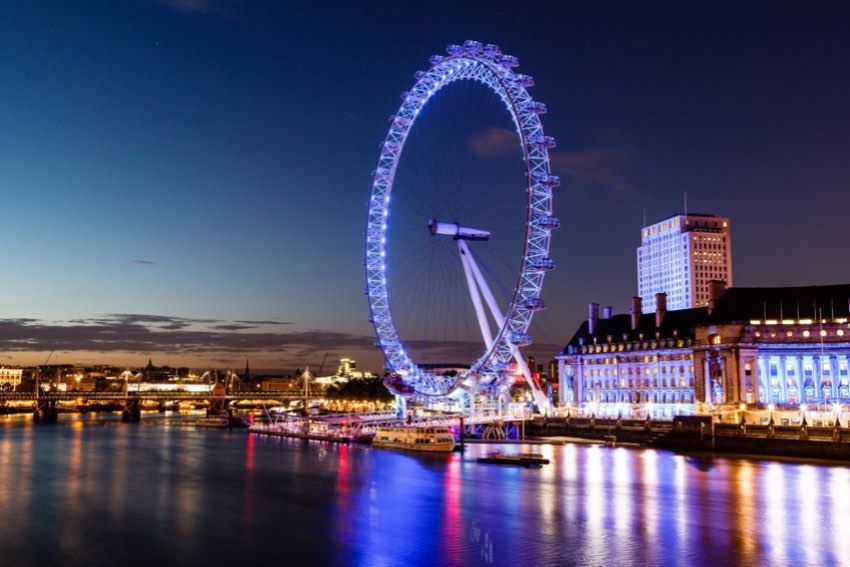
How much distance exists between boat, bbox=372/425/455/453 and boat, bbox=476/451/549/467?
24.6 feet

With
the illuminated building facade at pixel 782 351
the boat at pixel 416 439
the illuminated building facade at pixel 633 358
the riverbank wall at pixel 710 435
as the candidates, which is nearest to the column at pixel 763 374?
the illuminated building facade at pixel 782 351

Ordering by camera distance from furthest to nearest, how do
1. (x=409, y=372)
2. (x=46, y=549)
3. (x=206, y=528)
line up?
(x=409, y=372) < (x=206, y=528) < (x=46, y=549)

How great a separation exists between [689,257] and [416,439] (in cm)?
9084

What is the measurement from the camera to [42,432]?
10300 cm

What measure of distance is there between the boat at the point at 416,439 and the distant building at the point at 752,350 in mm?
27416

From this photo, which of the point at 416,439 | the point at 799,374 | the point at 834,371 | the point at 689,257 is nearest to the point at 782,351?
the point at 799,374

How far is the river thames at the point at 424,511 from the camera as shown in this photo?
31.8 meters

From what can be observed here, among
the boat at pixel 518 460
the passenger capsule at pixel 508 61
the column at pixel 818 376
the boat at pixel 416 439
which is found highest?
the passenger capsule at pixel 508 61

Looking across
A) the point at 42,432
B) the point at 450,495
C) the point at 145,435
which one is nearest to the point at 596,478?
the point at 450,495

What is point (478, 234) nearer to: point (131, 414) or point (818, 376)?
point (818, 376)

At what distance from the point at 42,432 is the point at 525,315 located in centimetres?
6674

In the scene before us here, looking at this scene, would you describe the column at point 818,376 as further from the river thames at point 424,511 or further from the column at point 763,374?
the river thames at point 424,511

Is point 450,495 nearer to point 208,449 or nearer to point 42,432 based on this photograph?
point 208,449

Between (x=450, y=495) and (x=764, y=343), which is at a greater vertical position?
(x=764, y=343)
